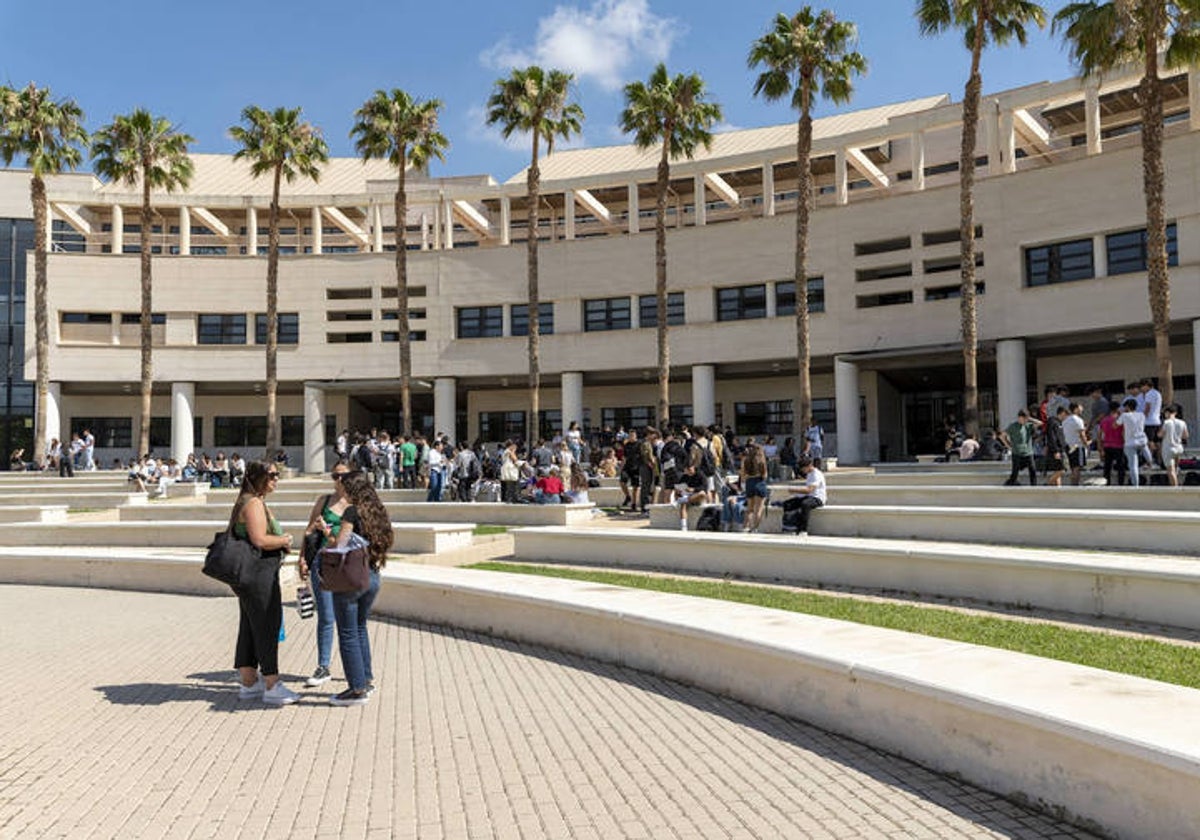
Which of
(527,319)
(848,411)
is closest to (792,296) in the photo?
(848,411)

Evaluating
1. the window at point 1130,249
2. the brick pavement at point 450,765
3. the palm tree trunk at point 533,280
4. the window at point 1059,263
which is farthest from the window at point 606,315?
the brick pavement at point 450,765

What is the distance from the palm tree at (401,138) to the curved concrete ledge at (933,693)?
2761 cm

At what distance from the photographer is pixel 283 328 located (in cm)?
3950

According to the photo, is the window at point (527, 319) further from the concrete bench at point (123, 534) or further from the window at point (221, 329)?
the concrete bench at point (123, 534)

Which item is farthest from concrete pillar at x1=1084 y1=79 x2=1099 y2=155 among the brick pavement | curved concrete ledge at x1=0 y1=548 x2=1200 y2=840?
the brick pavement

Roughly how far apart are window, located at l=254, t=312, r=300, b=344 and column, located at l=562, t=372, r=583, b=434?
12227mm

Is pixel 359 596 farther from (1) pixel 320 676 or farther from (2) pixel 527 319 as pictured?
(2) pixel 527 319

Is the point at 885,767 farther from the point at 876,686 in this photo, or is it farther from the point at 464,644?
the point at 464,644

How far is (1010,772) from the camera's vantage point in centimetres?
440

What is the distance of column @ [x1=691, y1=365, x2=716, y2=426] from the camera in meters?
34.3

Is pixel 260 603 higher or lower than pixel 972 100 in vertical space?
lower

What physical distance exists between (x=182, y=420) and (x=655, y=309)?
20.9 meters

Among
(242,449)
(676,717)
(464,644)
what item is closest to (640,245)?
(242,449)

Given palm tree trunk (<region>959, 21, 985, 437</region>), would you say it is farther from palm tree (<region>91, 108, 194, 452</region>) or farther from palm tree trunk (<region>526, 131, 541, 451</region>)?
palm tree (<region>91, 108, 194, 452</region>)
